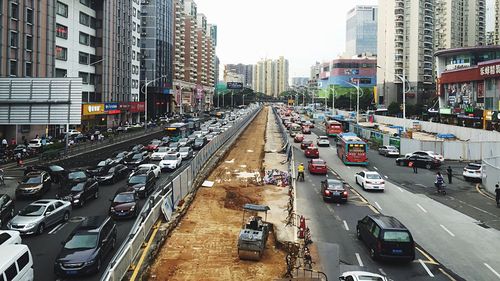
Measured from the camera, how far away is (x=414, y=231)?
23406 mm

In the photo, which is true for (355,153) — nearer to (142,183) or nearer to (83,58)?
(142,183)

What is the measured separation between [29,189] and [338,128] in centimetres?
5453

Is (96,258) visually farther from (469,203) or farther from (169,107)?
(169,107)

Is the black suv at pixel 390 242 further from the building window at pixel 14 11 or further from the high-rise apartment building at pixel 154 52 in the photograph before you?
the high-rise apartment building at pixel 154 52

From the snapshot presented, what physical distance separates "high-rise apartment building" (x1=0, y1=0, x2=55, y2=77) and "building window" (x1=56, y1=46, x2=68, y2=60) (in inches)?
264

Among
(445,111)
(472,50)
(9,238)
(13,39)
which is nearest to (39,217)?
(9,238)

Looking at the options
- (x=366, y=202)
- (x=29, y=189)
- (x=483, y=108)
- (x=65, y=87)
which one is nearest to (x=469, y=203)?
(x=366, y=202)

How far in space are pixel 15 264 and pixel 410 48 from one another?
15107cm

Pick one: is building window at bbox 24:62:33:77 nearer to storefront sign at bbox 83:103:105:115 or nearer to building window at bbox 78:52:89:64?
storefront sign at bbox 83:103:105:115

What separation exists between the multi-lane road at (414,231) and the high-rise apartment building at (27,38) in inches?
1485

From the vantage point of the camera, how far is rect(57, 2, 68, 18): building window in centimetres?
6846

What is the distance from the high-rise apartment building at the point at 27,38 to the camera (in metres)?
52.9

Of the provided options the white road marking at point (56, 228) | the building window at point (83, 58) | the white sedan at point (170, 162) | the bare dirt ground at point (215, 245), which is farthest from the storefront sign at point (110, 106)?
the white road marking at point (56, 228)

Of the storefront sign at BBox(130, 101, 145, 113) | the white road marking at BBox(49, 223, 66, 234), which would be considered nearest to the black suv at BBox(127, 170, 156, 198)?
the white road marking at BBox(49, 223, 66, 234)
